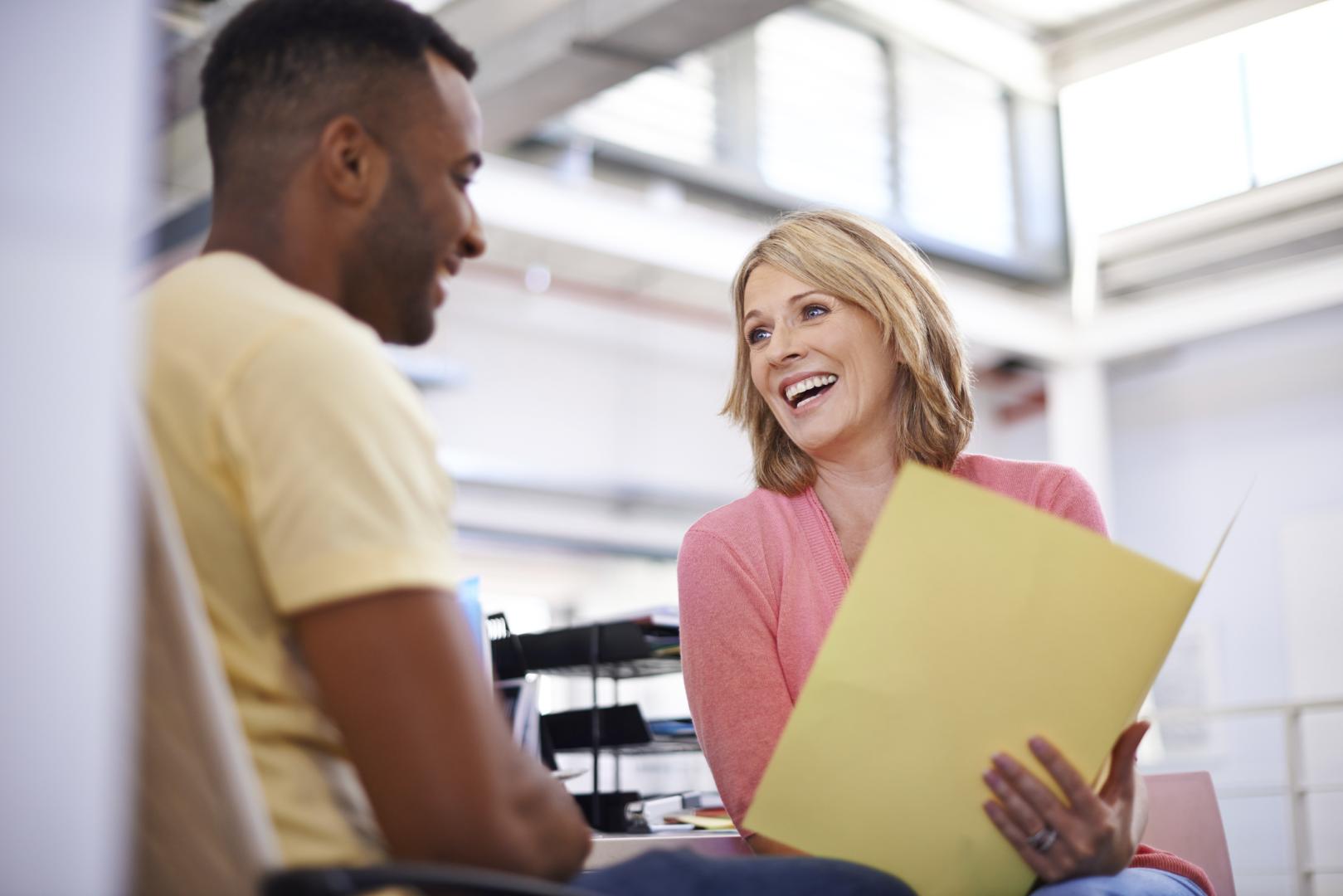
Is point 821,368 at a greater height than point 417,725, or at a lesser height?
greater

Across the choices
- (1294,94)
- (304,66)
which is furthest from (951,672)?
(1294,94)

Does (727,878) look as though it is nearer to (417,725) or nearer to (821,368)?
(417,725)

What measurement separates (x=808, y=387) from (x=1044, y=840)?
2.60ft

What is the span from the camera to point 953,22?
6.12 m

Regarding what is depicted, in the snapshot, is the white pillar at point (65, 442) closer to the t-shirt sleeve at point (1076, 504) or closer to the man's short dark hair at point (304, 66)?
the man's short dark hair at point (304, 66)

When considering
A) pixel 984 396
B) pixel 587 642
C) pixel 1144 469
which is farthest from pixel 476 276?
pixel 587 642

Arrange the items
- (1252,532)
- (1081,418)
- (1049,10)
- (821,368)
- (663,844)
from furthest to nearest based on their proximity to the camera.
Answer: (1081,418) < (1252,532) < (1049,10) < (821,368) < (663,844)

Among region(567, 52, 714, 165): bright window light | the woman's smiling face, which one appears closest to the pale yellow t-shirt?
the woman's smiling face

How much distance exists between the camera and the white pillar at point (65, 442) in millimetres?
446

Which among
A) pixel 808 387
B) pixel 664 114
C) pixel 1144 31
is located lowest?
pixel 808 387

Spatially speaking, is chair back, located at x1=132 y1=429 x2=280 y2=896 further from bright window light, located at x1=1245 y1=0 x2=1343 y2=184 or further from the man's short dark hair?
bright window light, located at x1=1245 y1=0 x2=1343 y2=184

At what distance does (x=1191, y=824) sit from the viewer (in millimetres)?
1760

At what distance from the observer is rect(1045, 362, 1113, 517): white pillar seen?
6.93 metres

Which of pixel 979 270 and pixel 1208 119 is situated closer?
pixel 1208 119
